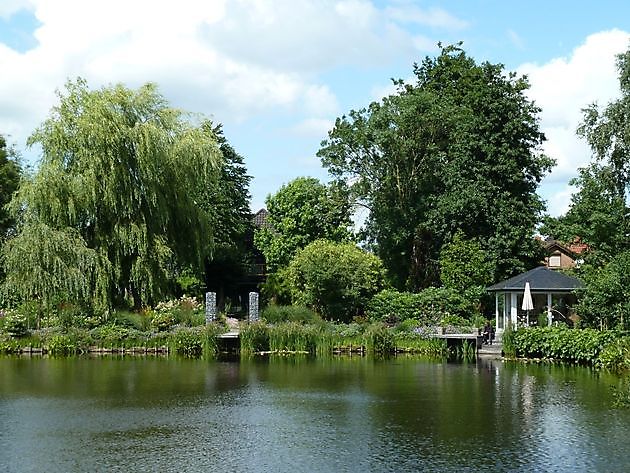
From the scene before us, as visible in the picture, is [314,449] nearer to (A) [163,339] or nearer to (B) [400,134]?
(A) [163,339]

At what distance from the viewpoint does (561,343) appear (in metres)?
29.6

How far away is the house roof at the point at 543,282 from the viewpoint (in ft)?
111

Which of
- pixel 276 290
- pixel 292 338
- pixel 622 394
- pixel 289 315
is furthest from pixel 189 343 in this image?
pixel 622 394

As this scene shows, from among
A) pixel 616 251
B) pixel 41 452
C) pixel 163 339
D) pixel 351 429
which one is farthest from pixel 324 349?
pixel 41 452

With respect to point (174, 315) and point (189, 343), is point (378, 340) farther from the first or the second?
point (174, 315)

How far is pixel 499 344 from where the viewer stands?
1288 inches

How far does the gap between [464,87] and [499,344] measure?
16.4 metres

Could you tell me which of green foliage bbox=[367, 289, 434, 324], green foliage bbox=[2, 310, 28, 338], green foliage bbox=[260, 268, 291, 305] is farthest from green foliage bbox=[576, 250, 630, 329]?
green foliage bbox=[2, 310, 28, 338]

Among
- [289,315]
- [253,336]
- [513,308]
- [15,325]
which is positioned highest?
[513,308]

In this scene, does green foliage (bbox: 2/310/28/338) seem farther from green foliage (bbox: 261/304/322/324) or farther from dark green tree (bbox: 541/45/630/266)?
dark green tree (bbox: 541/45/630/266)

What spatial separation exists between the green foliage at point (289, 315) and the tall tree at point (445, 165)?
26.8ft

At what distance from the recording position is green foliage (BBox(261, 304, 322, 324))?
36.2 meters

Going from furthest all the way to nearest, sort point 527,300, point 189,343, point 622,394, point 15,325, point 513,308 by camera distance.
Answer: point 513,308
point 15,325
point 189,343
point 527,300
point 622,394

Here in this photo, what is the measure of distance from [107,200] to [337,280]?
10761 millimetres
